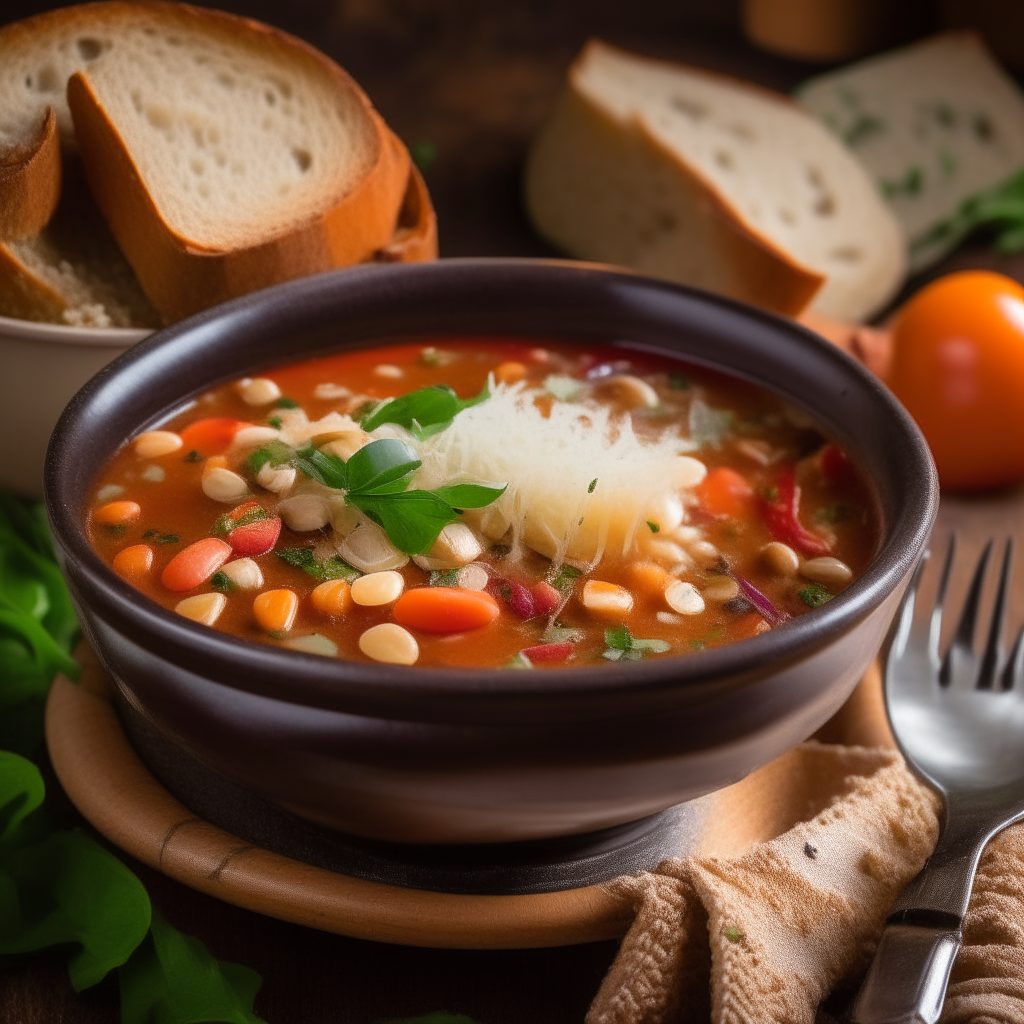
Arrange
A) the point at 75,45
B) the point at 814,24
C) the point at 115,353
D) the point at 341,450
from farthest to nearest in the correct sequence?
the point at 814,24
the point at 75,45
the point at 115,353
the point at 341,450

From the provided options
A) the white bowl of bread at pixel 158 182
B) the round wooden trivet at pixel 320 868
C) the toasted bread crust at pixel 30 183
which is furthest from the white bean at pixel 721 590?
the toasted bread crust at pixel 30 183

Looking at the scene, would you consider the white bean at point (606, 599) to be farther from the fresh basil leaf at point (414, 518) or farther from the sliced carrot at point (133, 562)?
the sliced carrot at point (133, 562)

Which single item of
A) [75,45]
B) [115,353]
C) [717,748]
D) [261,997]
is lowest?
[261,997]

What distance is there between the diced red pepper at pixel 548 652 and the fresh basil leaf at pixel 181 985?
0.60m

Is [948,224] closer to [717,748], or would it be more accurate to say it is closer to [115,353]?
[115,353]

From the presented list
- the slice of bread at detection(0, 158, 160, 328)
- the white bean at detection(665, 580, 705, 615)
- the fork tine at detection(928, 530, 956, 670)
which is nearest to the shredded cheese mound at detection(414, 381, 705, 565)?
the white bean at detection(665, 580, 705, 615)

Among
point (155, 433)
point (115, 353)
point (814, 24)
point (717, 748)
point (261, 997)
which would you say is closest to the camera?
point (717, 748)

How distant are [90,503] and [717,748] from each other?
1212mm

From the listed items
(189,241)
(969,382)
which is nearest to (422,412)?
(189,241)

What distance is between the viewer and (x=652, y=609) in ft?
6.88

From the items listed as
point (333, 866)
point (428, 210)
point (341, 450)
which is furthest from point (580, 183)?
point (333, 866)

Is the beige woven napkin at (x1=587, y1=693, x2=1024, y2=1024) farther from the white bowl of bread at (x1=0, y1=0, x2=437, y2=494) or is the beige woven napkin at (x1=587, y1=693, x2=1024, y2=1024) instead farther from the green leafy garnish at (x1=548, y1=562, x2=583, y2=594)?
the white bowl of bread at (x1=0, y1=0, x2=437, y2=494)

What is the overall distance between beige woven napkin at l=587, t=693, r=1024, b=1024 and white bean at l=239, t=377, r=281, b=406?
1229 millimetres

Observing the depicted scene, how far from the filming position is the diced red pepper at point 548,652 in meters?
1.96
